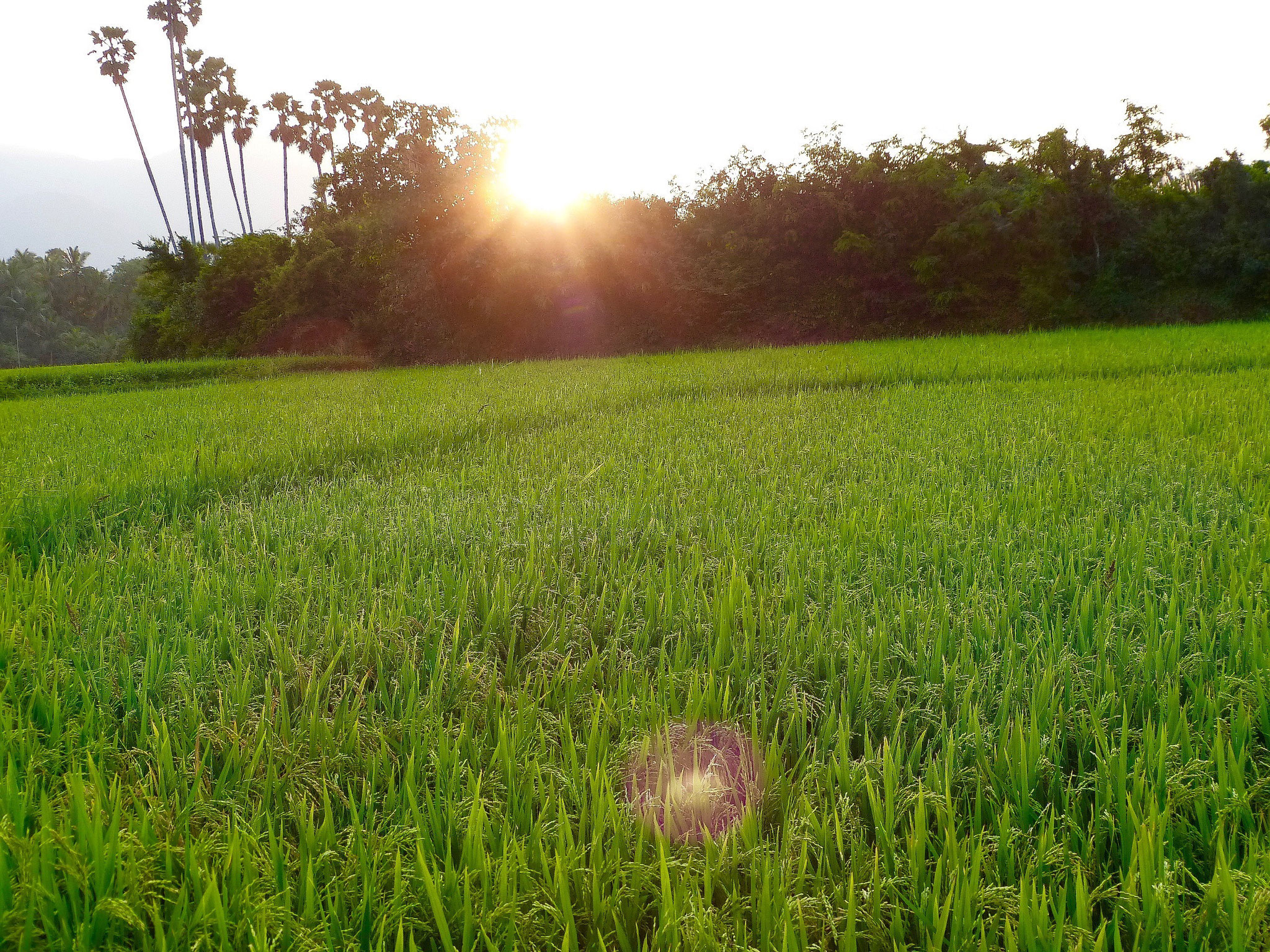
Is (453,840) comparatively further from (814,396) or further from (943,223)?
(943,223)

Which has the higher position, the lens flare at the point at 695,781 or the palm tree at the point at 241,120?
the palm tree at the point at 241,120

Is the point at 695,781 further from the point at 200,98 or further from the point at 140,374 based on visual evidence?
the point at 200,98

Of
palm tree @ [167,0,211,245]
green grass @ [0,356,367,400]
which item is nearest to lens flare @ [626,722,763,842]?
green grass @ [0,356,367,400]

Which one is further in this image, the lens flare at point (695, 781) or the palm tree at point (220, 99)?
the palm tree at point (220, 99)

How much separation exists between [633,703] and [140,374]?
15.0m

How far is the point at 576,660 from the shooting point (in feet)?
5.07

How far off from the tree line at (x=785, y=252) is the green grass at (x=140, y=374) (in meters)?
2.23

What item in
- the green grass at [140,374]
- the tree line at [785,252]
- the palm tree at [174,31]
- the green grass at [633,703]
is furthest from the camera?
the palm tree at [174,31]

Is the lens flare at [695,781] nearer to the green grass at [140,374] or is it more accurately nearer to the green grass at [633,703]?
the green grass at [633,703]

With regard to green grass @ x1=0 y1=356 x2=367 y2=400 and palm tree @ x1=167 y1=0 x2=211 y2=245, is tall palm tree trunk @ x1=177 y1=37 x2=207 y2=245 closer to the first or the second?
palm tree @ x1=167 y1=0 x2=211 y2=245

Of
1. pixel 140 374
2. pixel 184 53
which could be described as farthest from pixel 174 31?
pixel 140 374

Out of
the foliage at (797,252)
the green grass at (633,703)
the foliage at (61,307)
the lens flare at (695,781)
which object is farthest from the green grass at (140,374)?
the foliage at (61,307)

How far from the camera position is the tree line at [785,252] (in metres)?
14.9

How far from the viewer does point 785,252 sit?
1597cm
